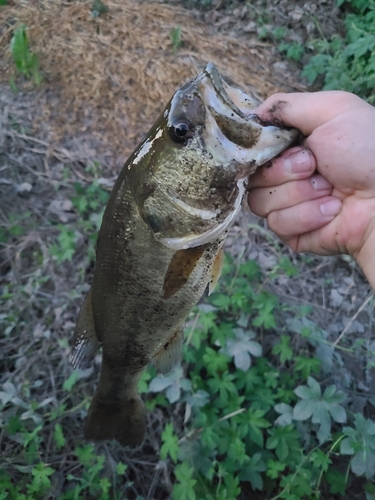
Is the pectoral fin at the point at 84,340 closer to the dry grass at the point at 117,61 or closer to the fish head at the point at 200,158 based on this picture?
the fish head at the point at 200,158

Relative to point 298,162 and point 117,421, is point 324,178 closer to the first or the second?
point 298,162

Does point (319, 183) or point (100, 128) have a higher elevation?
point (319, 183)

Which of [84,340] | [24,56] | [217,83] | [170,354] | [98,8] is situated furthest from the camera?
[98,8]

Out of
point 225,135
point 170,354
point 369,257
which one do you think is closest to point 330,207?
point 369,257

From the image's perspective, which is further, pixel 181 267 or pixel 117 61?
pixel 117 61

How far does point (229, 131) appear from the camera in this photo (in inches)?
49.9

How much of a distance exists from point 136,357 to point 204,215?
745 mm

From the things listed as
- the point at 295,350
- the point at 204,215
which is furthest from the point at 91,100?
the point at 204,215

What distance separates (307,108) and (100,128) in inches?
115

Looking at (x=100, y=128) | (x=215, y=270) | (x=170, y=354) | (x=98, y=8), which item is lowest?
(x=100, y=128)

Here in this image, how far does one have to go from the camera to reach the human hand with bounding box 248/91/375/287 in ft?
4.86

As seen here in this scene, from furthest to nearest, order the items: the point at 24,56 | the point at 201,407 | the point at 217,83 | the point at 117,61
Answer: the point at 117,61 → the point at 24,56 → the point at 201,407 → the point at 217,83

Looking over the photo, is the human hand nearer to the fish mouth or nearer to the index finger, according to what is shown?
the index finger

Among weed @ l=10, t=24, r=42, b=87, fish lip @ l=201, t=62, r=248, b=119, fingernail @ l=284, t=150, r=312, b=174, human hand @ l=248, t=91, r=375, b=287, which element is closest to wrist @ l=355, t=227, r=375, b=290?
human hand @ l=248, t=91, r=375, b=287
